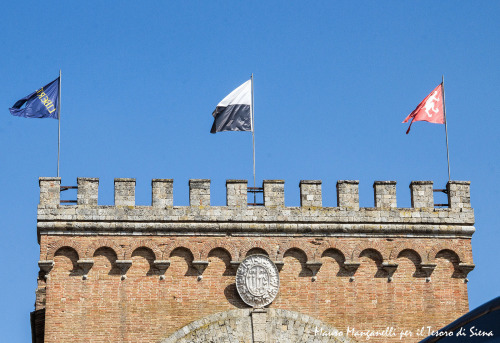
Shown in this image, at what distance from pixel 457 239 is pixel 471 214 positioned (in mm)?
848

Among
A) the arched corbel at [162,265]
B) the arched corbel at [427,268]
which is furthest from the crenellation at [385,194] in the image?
the arched corbel at [162,265]

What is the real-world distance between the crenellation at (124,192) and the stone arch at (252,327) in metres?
3.78

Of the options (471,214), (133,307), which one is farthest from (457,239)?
(133,307)

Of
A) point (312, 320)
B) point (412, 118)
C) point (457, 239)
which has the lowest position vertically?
point (312, 320)

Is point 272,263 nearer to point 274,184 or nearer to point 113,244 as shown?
point 274,184

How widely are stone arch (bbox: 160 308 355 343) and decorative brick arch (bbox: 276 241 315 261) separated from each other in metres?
1.54

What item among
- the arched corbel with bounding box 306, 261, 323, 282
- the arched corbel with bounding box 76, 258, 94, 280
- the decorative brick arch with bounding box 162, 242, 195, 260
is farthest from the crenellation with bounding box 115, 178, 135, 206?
the arched corbel with bounding box 306, 261, 323, 282

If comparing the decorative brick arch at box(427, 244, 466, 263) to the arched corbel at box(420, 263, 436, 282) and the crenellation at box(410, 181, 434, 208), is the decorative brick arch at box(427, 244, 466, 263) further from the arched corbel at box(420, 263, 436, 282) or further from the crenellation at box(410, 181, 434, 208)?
the crenellation at box(410, 181, 434, 208)

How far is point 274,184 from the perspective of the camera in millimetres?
29625

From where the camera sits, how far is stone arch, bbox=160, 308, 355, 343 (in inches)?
1103

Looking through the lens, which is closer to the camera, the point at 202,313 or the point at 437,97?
the point at 202,313

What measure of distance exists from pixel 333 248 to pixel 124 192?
595 centimetres

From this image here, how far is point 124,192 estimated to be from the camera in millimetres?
29031

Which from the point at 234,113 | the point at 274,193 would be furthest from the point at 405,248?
the point at 234,113
